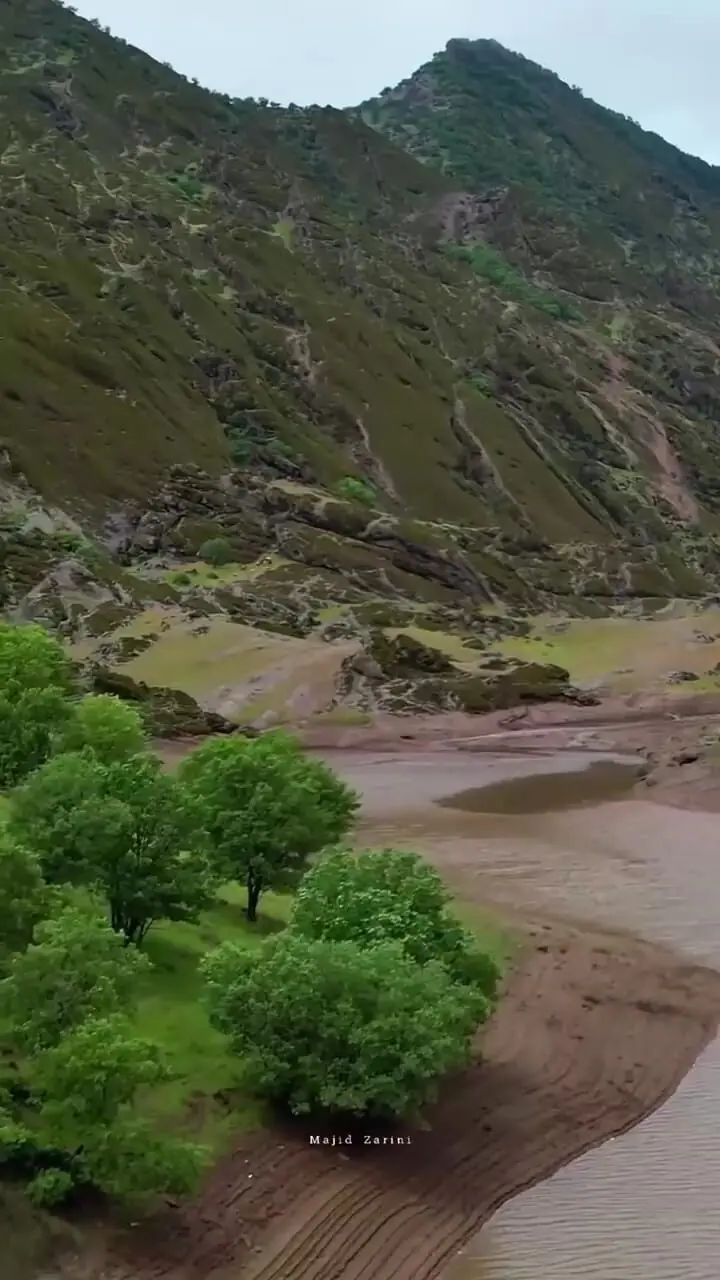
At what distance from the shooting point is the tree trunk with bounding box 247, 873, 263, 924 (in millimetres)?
29578

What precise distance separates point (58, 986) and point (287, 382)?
120667 millimetres

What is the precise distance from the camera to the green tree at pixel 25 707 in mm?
33062

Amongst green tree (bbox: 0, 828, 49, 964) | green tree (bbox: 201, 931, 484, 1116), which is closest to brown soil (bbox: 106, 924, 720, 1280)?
green tree (bbox: 201, 931, 484, 1116)

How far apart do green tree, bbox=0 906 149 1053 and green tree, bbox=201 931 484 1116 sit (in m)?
2.72

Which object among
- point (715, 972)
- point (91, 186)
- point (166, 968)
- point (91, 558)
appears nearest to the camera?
point (166, 968)

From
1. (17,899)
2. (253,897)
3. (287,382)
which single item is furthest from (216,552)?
(17,899)

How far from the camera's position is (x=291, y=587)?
89.6 meters

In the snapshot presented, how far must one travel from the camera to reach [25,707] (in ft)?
110

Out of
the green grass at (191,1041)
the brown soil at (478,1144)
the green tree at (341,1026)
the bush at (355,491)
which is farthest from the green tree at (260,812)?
the bush at (355,491)

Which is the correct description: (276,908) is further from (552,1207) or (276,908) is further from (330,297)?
(330,297)

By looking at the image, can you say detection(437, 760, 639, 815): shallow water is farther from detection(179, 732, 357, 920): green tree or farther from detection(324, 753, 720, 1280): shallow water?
detection(179, 732, 357, 920): green tree

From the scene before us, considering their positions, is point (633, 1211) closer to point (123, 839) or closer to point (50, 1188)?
point (50, 1188)

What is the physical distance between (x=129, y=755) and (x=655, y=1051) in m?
14.6

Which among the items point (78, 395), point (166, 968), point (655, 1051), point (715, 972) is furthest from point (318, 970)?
point (78, 395)
